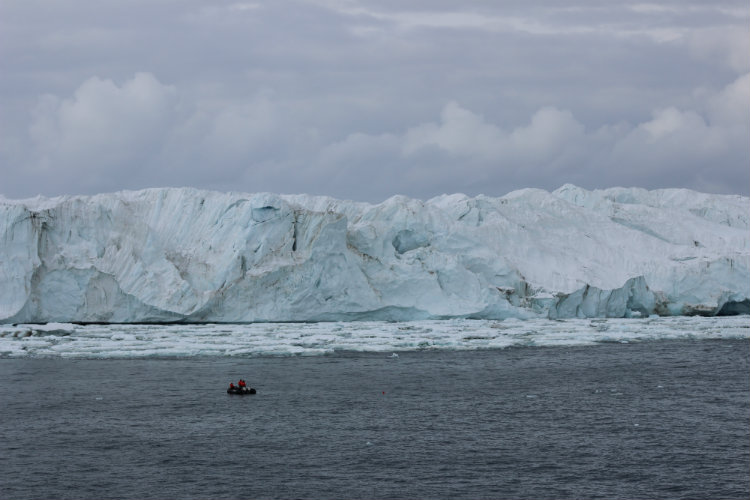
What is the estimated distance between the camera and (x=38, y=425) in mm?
17734

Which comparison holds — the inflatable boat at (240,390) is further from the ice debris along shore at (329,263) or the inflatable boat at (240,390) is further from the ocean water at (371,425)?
the ice debris along shore at (329,263)

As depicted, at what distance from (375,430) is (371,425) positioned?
0.48 m

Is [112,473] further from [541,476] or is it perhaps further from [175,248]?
[175,248]

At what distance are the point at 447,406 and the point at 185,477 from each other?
7.63 metres

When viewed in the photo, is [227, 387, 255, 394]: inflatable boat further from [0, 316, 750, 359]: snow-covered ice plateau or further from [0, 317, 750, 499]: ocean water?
[0, 316, 750, 359]: snow-covered ice plateau

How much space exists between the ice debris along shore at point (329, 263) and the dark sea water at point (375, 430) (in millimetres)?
7673

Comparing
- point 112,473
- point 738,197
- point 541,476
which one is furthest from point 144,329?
point 738,197

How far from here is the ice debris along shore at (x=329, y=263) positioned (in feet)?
113

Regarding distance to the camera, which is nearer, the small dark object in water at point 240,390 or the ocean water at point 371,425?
the ocean water at point 371,425

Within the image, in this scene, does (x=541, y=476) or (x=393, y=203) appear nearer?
(x=541, y=476)

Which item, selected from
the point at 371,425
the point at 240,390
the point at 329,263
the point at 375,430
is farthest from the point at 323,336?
A: the point at 375,430

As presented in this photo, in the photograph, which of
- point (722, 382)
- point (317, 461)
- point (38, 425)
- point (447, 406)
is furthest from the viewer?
point (722, 382)

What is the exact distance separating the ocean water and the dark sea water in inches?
2.2

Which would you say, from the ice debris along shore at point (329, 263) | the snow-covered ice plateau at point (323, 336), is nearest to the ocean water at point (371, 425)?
the snow-covered ice plateau at point (323, 336)
